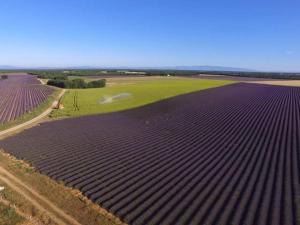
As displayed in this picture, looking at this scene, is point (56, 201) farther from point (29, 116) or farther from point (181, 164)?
point (29, 116)

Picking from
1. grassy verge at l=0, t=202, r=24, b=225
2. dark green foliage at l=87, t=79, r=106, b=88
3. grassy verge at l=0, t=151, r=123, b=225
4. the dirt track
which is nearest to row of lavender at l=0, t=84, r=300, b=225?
grassy verge at l=0, t=151, r=123, b=225

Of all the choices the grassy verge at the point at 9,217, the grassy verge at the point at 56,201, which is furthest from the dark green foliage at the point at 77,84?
the grassy verge at the point at 9,217

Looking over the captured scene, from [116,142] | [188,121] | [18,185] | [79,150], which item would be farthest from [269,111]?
[18,185]

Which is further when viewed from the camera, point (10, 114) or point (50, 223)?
point (10, 114)

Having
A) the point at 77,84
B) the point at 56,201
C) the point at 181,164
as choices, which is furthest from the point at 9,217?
the point at 77,84

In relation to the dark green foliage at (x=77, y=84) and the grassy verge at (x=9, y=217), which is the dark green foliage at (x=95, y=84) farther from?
the grassy verge at (x=9, y=217)

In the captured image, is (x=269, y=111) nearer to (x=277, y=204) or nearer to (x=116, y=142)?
(x=116, y=142)
